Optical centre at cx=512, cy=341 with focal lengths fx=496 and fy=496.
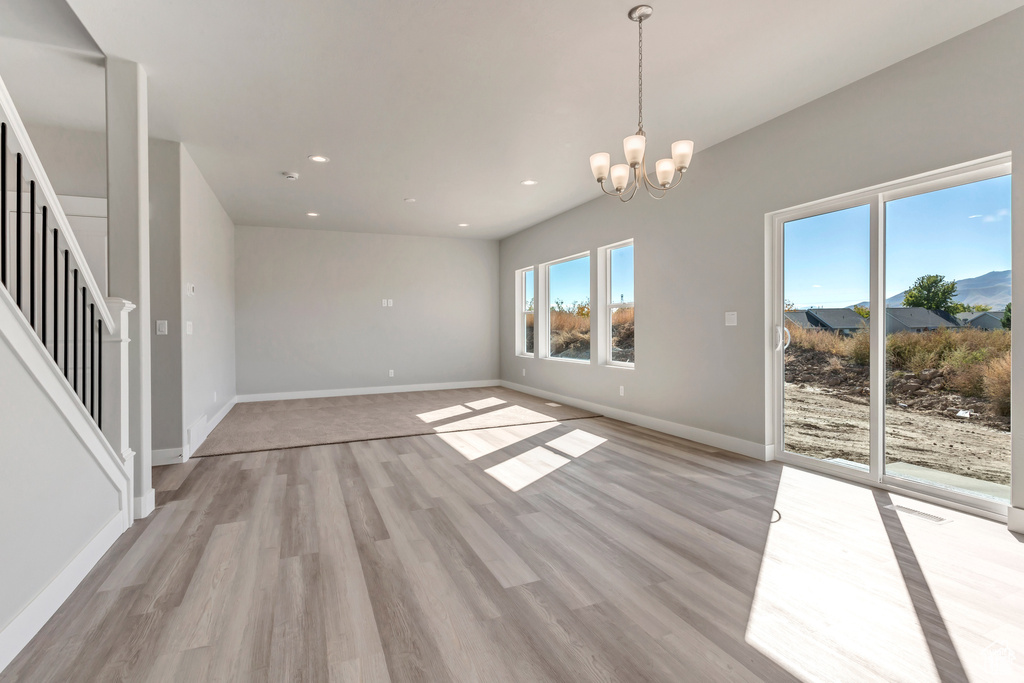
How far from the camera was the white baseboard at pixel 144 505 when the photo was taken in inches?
111

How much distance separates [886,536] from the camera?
8.21ft

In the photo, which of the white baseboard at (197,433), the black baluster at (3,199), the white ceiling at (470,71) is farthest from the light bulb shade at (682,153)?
the white baseboard at (197,433)

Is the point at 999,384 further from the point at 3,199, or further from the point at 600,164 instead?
the point at 3,199

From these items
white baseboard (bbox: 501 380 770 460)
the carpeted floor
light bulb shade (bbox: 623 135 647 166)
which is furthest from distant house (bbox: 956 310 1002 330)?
the carpeted floor

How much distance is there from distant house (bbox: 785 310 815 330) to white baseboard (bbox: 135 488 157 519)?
15.0 feet

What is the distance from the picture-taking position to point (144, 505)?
9.37ft

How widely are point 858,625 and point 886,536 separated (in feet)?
3.22

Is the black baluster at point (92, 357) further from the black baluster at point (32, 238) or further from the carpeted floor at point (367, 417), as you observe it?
the carpeted floor at point (367, 417)

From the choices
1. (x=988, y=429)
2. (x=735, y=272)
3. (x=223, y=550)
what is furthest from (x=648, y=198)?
(x=223, y=550)

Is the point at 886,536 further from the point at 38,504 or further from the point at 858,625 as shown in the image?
the point at 38,504

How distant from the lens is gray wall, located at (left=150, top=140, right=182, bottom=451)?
3982mm

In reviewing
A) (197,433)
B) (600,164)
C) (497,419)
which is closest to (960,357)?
(600,164)

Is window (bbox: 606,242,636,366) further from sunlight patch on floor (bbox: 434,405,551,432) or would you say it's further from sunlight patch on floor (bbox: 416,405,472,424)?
sunlight patch on floor (bbox: 416,405,472,424)

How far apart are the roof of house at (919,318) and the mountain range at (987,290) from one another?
0.14 meters
